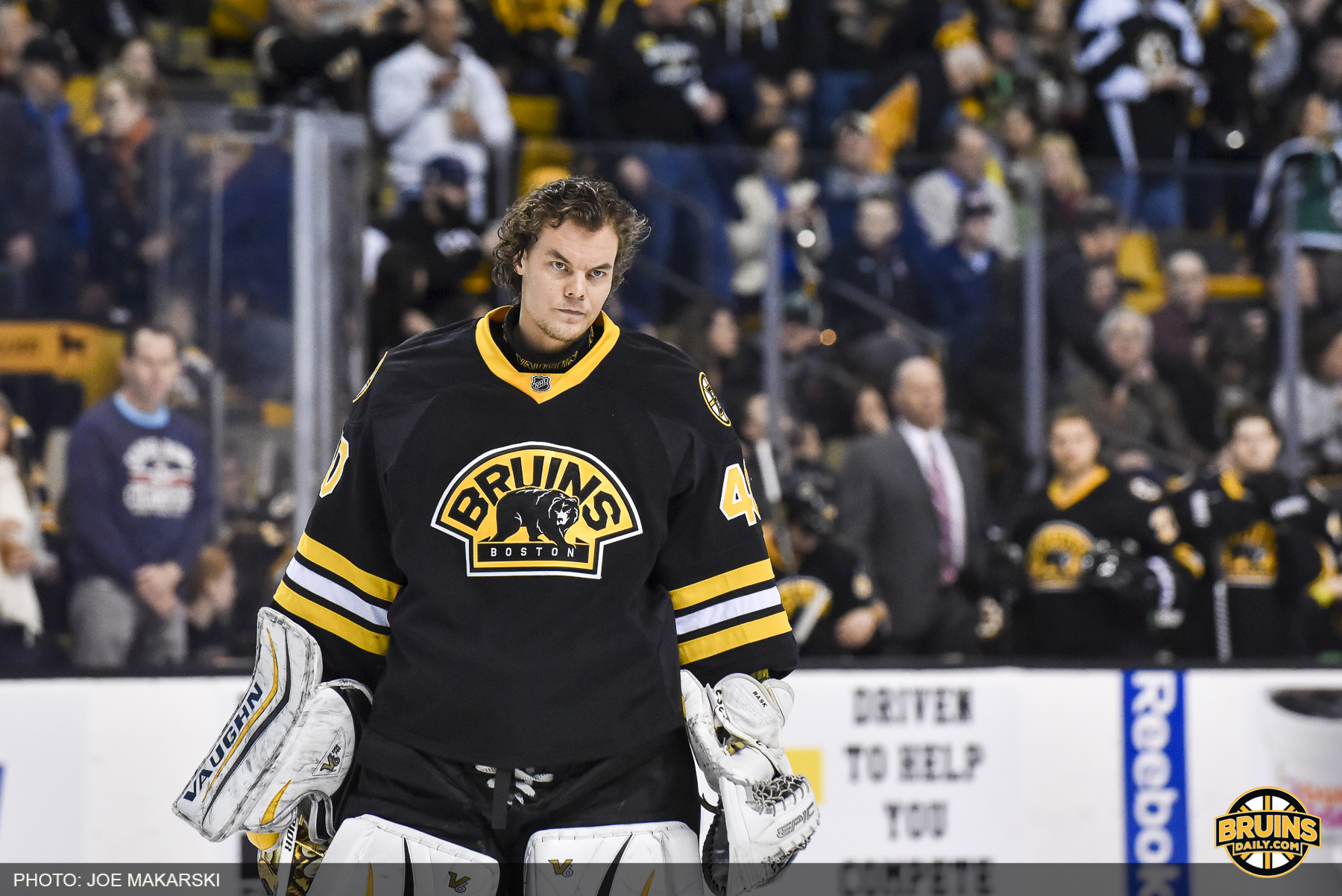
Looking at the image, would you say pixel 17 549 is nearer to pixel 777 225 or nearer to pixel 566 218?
pixel 777 225

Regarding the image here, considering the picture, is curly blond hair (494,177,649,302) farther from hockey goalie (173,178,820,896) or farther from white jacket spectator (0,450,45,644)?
white jacket spectator (0,450,45,644)

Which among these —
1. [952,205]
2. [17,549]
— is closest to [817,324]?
[952,205]

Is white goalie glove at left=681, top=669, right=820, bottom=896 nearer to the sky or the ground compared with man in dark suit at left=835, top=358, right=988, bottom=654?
nearer to the ground

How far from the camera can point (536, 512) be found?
2.21 m

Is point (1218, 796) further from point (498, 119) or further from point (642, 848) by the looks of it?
point (498, 119)

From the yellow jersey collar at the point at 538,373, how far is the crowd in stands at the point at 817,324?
2.24m

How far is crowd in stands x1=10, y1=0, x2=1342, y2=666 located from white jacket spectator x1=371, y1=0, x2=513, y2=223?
0.02 metres

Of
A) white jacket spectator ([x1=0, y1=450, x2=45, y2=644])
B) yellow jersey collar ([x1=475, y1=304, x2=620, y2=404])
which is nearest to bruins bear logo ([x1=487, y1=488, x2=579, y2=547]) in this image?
yellow jersey collar ([x1=475, y1=304, x2=620, y2=404])

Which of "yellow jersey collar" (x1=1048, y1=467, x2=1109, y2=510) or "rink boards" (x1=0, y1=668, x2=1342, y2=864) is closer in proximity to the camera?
"rink boards" (x1=0, y1=668, x2=1342, y2=864)

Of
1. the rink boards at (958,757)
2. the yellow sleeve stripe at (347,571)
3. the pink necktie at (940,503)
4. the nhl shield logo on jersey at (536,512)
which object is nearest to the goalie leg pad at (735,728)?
the nhl shield logo on jersey at (536,512)

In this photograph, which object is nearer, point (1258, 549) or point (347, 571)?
point (347, 571)

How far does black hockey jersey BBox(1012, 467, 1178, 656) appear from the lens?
190 inches

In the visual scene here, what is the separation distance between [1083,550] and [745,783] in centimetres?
293

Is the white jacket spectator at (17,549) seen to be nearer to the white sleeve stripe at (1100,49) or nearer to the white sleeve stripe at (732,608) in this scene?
the white sleeve stripe at (732,608)
